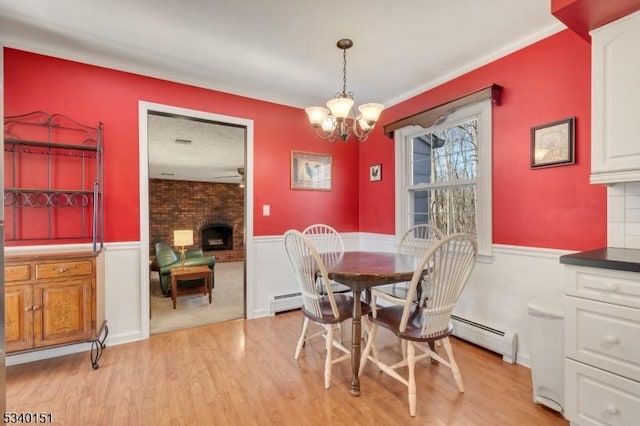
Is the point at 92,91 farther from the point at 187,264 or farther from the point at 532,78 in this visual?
the point at 532,78

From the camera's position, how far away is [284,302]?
3.39 m

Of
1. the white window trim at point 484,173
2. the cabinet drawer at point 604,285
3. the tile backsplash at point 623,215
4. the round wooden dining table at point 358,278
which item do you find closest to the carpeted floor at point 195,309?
the round wooden dining table at point 358,278

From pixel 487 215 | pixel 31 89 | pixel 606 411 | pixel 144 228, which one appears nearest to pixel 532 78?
pixel 487 215

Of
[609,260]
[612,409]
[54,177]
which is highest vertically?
[54,177]

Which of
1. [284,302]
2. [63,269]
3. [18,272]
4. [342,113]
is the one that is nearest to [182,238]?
[284,302]

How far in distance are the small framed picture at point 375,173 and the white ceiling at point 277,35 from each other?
1.08m

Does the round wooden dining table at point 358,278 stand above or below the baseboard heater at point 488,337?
above

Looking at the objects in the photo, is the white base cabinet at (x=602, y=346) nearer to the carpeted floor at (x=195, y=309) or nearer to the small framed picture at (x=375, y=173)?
the small framed picture at (x=375, y=173)

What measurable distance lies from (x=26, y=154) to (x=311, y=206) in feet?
8.43

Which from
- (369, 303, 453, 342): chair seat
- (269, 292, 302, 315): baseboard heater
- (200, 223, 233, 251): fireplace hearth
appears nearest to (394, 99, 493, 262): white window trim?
(369, 303, 453, 342): chair seat

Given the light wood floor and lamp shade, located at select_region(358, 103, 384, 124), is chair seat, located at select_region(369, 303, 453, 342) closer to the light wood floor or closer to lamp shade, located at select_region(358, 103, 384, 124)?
the light wood floor

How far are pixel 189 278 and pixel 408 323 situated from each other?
292 cm

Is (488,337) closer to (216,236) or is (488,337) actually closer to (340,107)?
(340,107)

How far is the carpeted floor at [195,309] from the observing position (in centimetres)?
317
